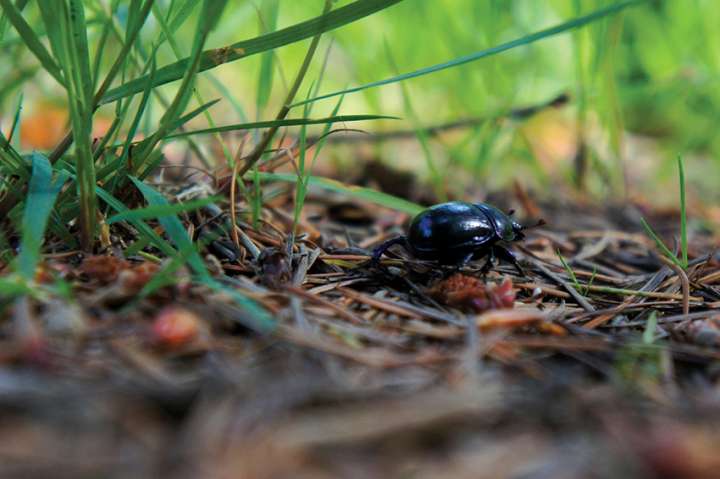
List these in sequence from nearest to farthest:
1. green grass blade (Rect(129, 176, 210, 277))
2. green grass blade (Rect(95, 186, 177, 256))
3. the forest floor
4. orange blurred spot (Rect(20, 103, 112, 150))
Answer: the forest floor → green grass blade (Rect(129, 176, 210, 277)) → green grass blade (Rect(95, 186, 177, 256)) → orange blurred spot (Rect(20, 103, 112, 150))

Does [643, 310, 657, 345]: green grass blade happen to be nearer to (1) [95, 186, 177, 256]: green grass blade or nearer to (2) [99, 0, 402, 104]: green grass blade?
(2) [99, 0, 402, 104]: green grass blade

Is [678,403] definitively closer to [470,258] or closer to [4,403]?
[470,258]

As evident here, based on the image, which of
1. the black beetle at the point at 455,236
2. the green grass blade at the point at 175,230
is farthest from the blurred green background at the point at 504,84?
the green grass blade at the point at 175,230

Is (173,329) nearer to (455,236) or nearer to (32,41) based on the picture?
(32,41)

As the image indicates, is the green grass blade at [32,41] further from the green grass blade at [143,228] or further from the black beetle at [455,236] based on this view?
the black beetle at [455,236]

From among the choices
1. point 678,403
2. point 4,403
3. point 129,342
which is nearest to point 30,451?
point 4,403

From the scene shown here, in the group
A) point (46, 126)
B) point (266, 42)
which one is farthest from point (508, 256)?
point (46, 126)

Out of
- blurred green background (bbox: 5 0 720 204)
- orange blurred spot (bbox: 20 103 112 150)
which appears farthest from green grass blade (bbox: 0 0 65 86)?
orange blurred spot (bbox: 20 103 112 150)
